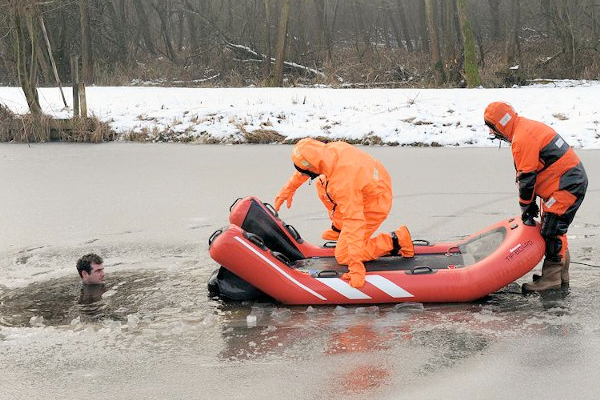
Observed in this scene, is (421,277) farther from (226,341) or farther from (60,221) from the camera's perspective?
(60,221)

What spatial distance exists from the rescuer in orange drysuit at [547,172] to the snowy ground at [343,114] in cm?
700

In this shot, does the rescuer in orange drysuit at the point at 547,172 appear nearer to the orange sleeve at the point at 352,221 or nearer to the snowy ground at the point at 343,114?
the orange sleeve at the point at 352,221

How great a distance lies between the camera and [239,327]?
441 cm

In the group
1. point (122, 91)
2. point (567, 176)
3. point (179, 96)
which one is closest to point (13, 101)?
point (122, 91)

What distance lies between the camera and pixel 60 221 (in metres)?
7.36

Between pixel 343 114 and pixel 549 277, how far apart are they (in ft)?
31.1

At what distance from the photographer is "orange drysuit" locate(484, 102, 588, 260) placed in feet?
15.1

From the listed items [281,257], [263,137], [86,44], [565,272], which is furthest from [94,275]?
[86,44]

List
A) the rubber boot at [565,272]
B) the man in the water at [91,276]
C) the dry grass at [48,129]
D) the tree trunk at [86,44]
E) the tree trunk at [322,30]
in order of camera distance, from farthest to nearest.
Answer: the tree trunk at [322,30], the tree trunk at [86,44], the dry grass at [48,129], the man in the water at [91,276], the rubber boot at [565,272]

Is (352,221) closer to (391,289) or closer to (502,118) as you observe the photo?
(391,289)

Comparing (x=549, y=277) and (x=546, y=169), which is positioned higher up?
(x=546, y=169)

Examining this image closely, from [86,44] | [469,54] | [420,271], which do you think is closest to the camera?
[420,271]

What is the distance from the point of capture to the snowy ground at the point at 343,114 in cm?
1254

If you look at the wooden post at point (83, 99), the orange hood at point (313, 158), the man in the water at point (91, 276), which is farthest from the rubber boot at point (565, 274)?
the wooden post at point (83, 99)
